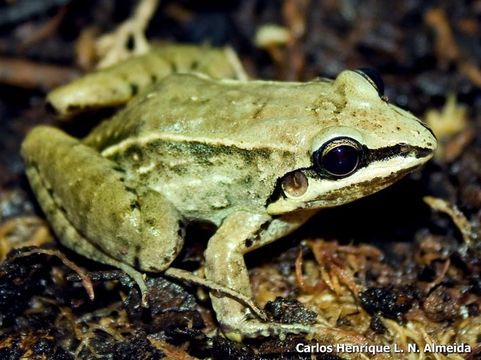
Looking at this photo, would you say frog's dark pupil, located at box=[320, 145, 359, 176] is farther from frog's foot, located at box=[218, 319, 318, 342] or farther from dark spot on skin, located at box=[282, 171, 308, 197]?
frog's foot, located at box=[218, 319, 318, 342]

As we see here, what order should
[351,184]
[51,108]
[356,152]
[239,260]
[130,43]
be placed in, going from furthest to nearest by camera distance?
[130,43] → [51,108] → [239,260] → [351,184] → [356,152]

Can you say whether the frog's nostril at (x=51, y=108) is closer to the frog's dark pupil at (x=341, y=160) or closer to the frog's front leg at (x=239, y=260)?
the frog's front leg at (x=239, y=260)

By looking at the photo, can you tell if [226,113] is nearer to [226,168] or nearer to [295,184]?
[226,168]

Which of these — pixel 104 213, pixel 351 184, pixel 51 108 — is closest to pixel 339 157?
pixel 351 184

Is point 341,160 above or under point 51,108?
under

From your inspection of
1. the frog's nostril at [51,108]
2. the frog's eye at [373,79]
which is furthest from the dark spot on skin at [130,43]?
the frog's eye at [373,79]

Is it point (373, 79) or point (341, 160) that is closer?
point (341, 160)

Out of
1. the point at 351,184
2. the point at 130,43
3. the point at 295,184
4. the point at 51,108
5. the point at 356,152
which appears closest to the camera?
the point at 356,152
